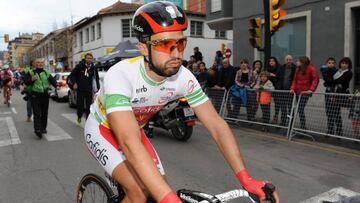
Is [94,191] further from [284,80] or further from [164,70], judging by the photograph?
[284,80]

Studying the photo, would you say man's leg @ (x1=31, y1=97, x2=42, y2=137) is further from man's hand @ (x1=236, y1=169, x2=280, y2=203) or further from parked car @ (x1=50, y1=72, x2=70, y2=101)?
parked car @ (x1=50, y1=72, x2=70, y2=101)

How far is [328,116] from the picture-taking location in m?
7.79

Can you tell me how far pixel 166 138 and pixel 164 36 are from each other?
6725mm

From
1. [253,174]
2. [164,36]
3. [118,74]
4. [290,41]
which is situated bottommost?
[253,174]

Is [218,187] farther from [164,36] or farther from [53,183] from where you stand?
[164,36]

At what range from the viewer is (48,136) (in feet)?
30.0

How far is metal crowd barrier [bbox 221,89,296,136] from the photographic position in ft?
28.6

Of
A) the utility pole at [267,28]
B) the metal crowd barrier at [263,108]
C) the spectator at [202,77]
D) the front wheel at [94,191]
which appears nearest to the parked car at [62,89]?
the spectator at [202,77]

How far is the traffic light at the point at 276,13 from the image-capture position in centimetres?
1008

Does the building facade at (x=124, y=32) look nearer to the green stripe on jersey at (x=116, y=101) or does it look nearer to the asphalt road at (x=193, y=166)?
the asphalt road at (x=193, y=166)

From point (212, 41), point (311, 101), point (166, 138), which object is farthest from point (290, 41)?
point (212, 41)

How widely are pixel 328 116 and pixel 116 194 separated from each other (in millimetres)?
6038

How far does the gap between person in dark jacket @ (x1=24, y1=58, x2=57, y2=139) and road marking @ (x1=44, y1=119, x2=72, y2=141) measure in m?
0.21

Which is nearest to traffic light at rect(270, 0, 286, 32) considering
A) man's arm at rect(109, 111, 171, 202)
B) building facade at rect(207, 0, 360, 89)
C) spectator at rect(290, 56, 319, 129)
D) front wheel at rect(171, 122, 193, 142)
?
spectator at rect(290, 56, 319, 129)
